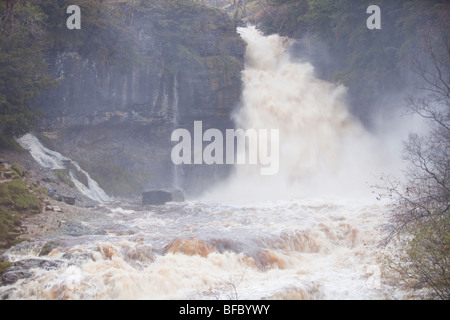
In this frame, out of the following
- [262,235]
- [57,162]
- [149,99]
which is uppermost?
[149,99]

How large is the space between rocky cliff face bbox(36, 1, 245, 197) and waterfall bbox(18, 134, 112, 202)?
4.04ft

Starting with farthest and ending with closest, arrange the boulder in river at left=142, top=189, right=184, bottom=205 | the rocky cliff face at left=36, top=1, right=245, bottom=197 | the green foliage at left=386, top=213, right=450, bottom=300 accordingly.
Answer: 1. the rocky cliff face at left=36, top=1, right=245, bottom=197
2. the boulder in river at left=142, top=189, right=184, bottom=205
3. the green foliage at left=386, top=213, right=450, bottom=300

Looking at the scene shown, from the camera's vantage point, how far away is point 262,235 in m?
13.8

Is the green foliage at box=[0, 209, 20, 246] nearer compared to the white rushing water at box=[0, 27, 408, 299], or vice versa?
the white rushing water at box=[0, 27, 408, 299]

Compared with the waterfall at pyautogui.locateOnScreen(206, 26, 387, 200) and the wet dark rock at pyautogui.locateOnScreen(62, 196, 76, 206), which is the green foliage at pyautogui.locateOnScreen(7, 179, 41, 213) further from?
the waterfall at pyautogui.locateOnScreen(206, 26, 387, 200)

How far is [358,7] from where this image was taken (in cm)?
2883

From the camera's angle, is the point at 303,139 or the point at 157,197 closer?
the point at 157,197

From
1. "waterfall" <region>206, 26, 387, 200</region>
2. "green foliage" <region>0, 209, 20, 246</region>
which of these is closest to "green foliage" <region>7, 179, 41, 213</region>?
"green foliage" <region>0, 209, 20, 246</region>

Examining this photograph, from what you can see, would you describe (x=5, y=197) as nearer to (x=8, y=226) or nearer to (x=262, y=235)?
(x=8, y=226)

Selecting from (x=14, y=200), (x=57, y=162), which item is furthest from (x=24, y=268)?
(x=57, y=162)

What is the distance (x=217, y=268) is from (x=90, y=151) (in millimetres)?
17666

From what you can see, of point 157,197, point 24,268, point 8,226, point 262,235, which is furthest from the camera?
point 157,197

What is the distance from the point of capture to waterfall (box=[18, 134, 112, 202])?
840 inches

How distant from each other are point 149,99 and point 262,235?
1535 cm
